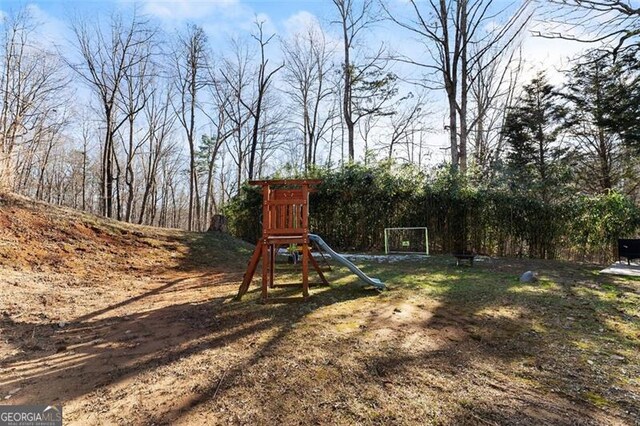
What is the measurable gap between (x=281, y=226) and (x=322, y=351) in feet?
6.24

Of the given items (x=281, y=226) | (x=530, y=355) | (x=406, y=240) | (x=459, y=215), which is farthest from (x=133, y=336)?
(x=459, y=215)

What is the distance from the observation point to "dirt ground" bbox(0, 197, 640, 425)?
1758 mm

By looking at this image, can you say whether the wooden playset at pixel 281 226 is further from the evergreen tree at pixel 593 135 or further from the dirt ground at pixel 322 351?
the evergreen tree at pixel 593 135

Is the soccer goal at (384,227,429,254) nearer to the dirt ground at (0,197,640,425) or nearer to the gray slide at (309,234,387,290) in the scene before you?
the dirt ground at (0,197,640,425)

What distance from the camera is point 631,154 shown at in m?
11.4

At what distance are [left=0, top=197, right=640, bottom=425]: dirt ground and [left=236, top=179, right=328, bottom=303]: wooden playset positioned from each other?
27cm

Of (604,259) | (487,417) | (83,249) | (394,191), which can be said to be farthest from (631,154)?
(83,249)

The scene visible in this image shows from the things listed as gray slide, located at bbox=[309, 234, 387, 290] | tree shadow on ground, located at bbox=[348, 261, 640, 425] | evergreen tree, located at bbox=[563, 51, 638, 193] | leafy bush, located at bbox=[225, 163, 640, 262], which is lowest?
tree shadow on ground, located at bbox=[348, 261, 640, 425]

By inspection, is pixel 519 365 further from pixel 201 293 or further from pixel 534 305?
pixel 201 293

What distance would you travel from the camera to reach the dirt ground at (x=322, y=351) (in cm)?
176

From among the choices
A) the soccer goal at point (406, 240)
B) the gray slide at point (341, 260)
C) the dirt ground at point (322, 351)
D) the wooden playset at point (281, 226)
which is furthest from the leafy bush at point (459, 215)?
the wooden playset at point (281, 226)

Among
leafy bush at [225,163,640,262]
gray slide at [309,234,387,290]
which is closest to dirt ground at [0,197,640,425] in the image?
gray slide at [309,234,387,290]

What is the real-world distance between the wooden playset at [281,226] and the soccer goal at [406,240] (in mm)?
5650

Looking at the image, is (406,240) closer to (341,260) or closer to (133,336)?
(341,260)
